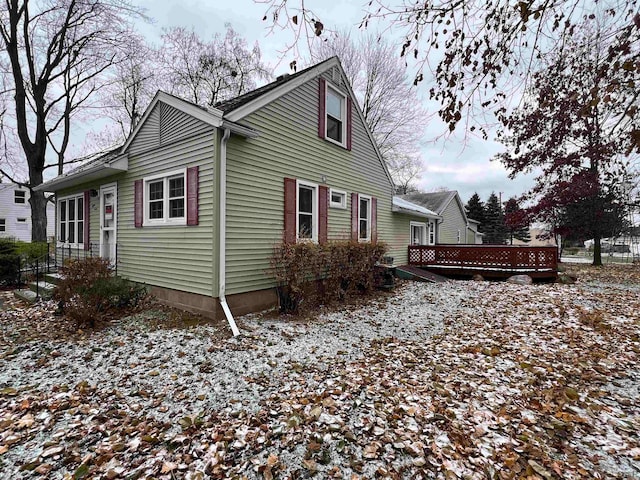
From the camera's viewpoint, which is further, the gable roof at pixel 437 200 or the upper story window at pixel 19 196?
the upper story window at pixel 19 196

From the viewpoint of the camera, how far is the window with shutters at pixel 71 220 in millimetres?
9750

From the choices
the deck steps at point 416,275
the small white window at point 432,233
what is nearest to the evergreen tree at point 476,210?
the small white window at point 432,233

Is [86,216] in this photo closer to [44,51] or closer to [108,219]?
[108,219]

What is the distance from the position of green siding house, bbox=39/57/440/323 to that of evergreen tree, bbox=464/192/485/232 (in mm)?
33374

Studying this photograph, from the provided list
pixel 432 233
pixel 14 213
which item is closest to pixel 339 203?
pixel 432 233

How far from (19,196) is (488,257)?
124 ft

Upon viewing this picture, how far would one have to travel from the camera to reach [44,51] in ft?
48.5

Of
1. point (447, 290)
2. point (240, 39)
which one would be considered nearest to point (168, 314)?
point (447, 290)

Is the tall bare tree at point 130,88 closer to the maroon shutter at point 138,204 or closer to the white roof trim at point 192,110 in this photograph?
the white roof trim at point 192,110

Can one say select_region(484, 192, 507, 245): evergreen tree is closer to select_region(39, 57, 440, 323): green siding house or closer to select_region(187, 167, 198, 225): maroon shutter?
select_region(39, 57, 440, 323): green siding house

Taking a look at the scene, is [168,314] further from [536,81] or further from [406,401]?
[536,81]

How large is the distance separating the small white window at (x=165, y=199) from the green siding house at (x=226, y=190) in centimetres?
3

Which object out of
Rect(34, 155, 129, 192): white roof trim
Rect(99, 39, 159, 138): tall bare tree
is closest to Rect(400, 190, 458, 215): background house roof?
Rect(34, 155, 129, 192): white roof trim

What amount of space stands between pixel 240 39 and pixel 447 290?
63.7ft
